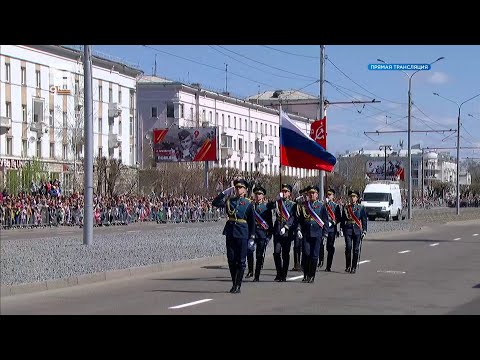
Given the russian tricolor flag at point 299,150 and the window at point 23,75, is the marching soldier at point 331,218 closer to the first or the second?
the russian tricolor flag at point 299,150

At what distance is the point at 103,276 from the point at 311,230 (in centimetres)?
449

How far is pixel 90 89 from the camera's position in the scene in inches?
1147

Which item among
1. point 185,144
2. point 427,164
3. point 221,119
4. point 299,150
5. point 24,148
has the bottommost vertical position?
point 299,150

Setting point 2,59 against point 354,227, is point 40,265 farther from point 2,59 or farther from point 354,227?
point 2,59

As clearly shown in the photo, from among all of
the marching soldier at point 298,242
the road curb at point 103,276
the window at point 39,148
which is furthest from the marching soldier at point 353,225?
the window at point 39,148

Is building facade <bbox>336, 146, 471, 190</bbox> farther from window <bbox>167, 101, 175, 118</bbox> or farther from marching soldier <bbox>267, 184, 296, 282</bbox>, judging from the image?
marching soldier <bbox>267, 184, 296, 282</bbox>

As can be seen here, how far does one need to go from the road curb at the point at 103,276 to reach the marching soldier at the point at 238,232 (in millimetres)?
3275

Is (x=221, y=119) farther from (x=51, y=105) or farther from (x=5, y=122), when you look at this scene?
(x=5, y=122)

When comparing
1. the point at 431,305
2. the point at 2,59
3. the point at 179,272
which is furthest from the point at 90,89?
the point at 2,59

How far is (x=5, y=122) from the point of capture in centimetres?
5372

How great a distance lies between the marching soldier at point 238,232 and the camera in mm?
17641

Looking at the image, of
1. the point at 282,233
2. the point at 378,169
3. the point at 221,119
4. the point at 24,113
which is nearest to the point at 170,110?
the point at 221,119

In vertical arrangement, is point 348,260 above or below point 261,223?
below
